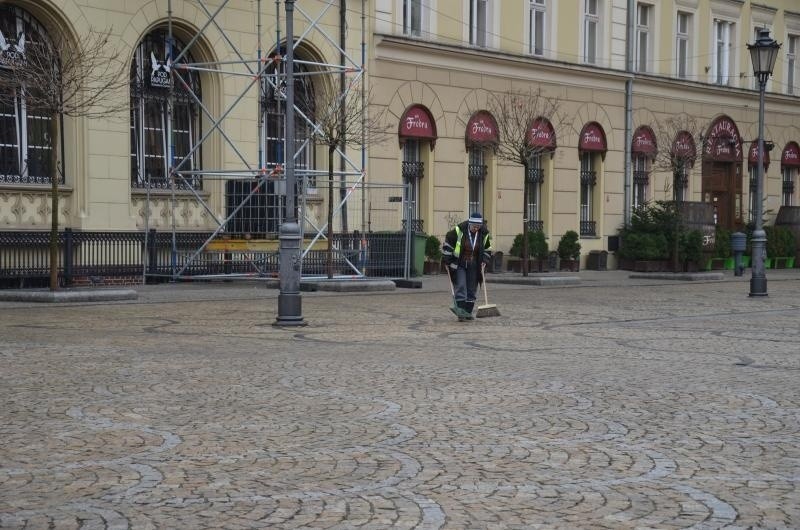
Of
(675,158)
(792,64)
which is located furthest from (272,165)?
(792,64)

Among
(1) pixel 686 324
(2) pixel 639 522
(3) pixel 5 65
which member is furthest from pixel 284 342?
(3) pixel 5 65

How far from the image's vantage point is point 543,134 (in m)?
35.6

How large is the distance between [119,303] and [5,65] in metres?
4.76

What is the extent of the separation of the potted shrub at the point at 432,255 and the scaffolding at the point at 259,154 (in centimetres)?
259

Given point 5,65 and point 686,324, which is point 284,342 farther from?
point 5,65

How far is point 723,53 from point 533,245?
469 inches

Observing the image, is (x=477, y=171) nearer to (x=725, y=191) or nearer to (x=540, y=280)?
(x=540, y=280)

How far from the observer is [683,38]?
40.8 metres

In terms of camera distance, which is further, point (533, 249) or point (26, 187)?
point (533, 249)

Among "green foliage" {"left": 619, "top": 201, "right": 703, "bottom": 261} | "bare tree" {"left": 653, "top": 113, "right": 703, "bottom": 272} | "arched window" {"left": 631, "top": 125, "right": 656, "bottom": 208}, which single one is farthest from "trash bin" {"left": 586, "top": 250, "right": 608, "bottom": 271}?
"arched window" {"left": 631, "top": 125, "right": 656, "bottom": 208}

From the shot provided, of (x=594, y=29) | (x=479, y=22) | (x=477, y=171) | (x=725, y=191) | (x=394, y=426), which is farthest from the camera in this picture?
(x=725, y=191)

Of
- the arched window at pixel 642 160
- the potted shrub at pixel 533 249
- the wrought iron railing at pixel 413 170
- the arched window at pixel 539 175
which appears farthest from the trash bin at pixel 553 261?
the wrought iron railing at pixel 413 170

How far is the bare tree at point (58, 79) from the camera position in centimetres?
2041

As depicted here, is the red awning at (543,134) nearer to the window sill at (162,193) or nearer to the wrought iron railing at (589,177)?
the wrought iron railing at (589,177)
